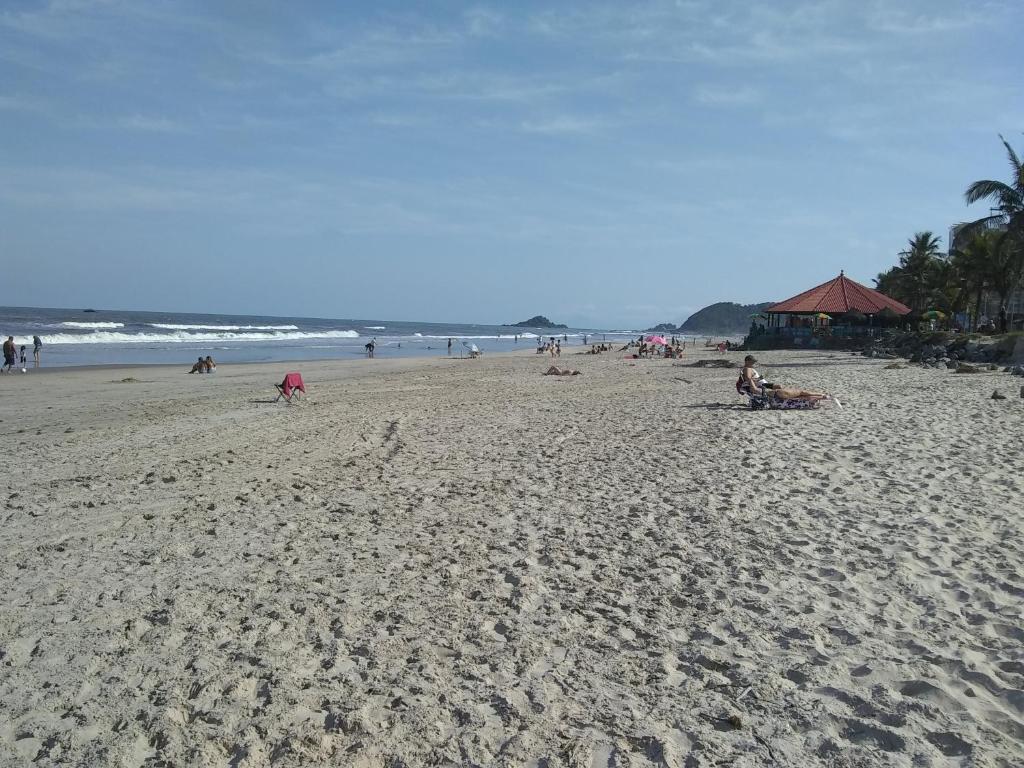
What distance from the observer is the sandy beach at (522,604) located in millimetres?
3123

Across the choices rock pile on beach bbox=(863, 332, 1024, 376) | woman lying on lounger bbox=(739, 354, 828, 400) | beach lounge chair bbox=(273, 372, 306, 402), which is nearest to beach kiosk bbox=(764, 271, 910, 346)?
rock pile on beach bbox=(863, 332, 1024, 376)

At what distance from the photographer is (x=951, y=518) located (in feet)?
19.2

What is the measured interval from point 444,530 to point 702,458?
146 inches

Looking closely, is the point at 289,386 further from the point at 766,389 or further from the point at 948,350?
the point at 948,350

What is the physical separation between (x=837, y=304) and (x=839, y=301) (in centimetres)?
25

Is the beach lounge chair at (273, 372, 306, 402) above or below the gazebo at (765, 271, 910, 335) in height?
below

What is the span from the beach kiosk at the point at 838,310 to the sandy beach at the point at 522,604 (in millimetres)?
28021

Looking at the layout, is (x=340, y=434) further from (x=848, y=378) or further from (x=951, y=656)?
(x=848, y=378)

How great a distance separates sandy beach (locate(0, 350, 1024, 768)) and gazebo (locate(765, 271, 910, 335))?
2809 cm

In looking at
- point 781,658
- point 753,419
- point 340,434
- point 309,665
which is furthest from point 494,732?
point 753,419

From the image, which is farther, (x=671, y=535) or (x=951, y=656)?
(x=671, y=535)

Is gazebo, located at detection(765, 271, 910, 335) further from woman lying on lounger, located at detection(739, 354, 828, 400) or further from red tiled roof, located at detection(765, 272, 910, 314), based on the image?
woman lying on lounger, located at detection(739, 354, 828, 400)

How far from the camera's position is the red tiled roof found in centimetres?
3572

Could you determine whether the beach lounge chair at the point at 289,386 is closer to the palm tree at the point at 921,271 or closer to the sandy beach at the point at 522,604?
the sandy beach at the point at 522,604
